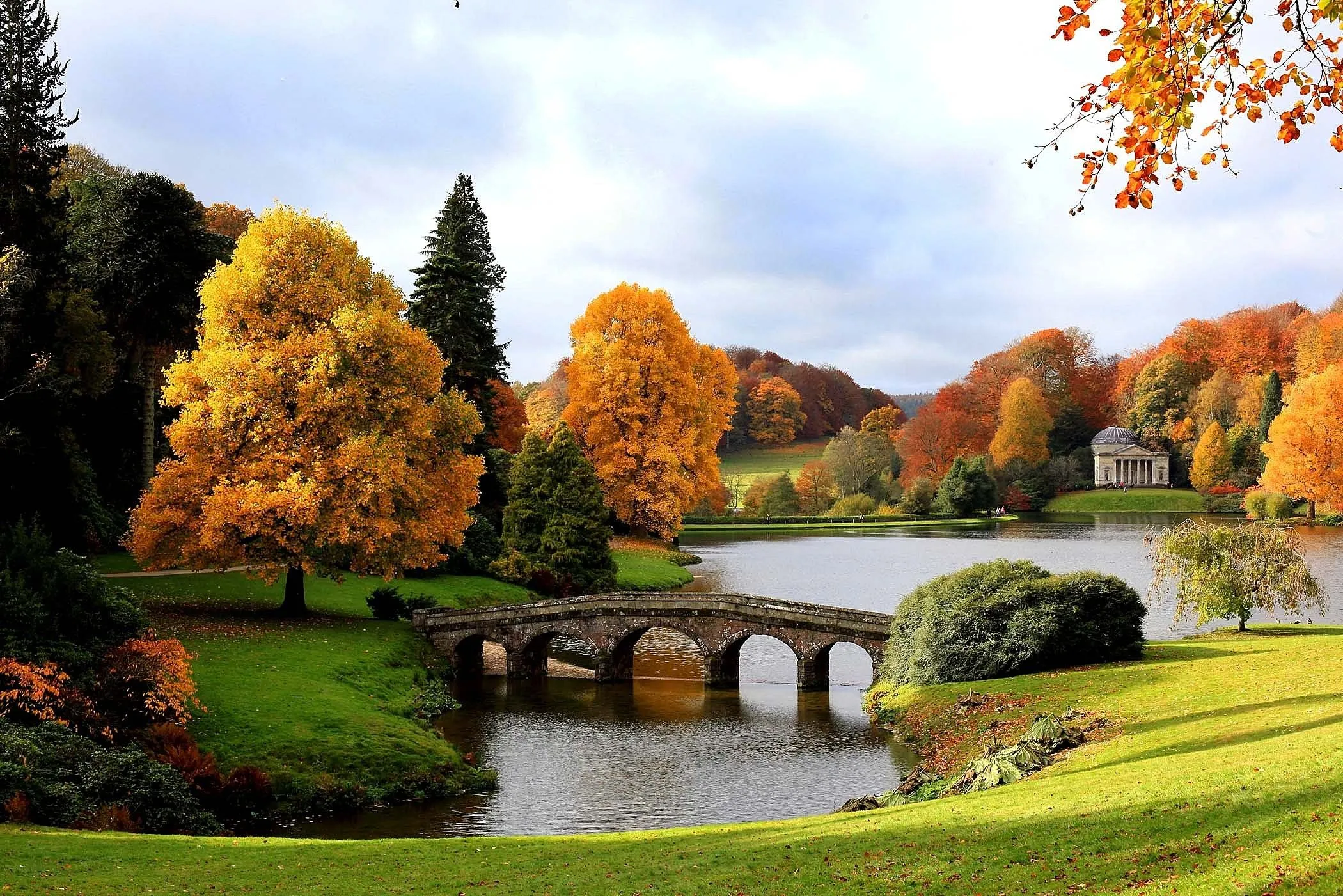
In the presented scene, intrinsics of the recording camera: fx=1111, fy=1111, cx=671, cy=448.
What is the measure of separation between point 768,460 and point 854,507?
49.2 meters

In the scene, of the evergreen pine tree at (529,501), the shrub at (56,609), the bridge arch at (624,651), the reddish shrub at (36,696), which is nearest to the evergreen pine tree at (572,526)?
the evergreen pine tree at (529,501)

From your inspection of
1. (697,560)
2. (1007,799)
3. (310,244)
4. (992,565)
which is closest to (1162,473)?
(697,560)

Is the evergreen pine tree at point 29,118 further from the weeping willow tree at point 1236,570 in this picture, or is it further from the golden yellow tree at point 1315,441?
the golden yellow tree at point 1315,441

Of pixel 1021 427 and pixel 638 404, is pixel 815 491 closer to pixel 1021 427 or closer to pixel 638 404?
pixel 1021 427

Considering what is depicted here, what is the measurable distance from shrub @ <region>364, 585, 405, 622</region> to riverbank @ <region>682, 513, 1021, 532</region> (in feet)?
211

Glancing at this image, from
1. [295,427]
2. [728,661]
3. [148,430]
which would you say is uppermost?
[148,430]

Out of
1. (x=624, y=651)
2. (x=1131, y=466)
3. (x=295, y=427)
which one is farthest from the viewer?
(x=1131, y=466)

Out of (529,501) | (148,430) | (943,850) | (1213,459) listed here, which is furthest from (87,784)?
(1213,459)

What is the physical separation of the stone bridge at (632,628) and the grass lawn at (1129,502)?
8504cm

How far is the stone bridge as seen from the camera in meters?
38.0

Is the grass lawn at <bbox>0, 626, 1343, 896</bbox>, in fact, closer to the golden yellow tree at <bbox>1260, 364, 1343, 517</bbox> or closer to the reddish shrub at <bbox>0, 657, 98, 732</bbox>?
the reddish shrub at <bbox>0, 657, 98, 732</bbox>

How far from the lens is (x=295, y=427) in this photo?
120 feet

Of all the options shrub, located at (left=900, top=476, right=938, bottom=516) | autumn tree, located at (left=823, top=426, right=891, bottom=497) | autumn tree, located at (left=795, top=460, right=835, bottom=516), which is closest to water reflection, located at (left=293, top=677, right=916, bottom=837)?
shrub, located at (left=900, top=476, right=938, bottom=516)

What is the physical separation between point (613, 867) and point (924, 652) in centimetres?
1999
